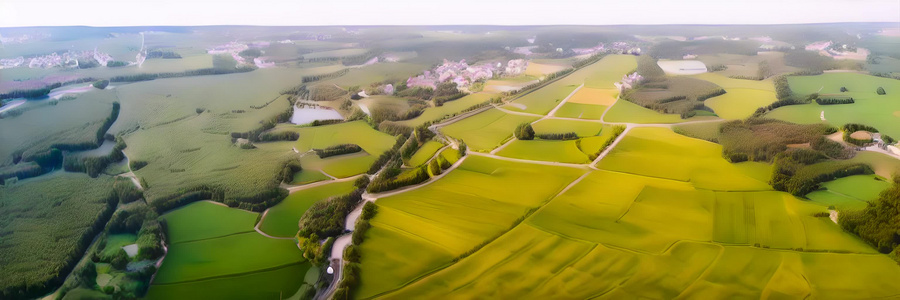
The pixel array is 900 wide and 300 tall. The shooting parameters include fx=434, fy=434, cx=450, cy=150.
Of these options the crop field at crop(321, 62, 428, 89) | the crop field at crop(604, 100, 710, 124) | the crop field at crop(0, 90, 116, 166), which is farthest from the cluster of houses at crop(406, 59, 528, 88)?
the crop field at crop(0, 90, 116, 166)

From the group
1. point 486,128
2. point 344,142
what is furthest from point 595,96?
point 344,142

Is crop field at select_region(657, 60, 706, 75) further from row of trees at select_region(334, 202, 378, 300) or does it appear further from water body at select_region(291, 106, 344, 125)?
row of trees at select_region(334, 202, 378, 300)

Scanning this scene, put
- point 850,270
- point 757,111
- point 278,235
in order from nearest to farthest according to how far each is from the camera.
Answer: point 850,270
point 278,235
point 757,111

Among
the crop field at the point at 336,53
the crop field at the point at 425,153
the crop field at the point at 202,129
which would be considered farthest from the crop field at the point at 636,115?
the crop field at the point at 336,53

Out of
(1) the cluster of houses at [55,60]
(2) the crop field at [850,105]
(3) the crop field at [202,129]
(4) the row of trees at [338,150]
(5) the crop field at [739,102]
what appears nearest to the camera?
(3) the crop field at [202,129]

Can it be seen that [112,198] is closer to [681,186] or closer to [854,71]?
[681,186]

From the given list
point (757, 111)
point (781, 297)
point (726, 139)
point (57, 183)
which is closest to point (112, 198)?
point (57, 183)

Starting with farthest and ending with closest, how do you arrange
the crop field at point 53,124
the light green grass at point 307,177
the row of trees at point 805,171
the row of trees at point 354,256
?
the light green grass at point 307,177
the crop field at point 53,124
the row of trees at point 805,171
the row of trees at point 354,256

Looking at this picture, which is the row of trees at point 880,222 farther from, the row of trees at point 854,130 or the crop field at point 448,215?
the crop field at point 448,215
